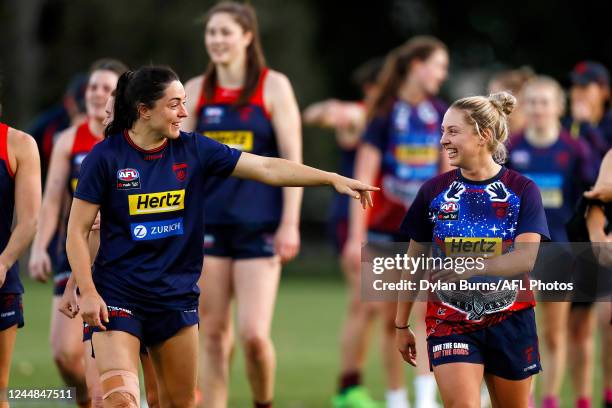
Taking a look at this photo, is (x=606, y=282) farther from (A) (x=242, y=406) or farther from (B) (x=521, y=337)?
(A) (x=242, y=406)

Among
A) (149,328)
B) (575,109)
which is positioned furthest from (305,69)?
(149,328)

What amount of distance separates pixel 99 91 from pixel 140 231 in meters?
2.16

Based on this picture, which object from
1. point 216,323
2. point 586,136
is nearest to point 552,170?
point 586,136

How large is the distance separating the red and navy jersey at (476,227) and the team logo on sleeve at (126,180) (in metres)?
1.43

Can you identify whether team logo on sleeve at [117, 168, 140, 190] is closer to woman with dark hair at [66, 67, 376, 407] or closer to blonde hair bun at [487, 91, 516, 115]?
woman with dark hair at [66, 67, 376, 407]

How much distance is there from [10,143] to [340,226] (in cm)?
655

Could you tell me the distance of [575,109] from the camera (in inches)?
415

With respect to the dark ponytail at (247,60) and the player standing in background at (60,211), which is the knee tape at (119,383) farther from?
the dark ponytail at (247,60)

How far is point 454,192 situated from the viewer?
623 cm

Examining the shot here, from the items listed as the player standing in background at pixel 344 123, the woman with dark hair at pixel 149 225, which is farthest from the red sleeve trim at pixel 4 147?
the player standing in background at pixel 344 123

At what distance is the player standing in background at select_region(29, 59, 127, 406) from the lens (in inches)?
310

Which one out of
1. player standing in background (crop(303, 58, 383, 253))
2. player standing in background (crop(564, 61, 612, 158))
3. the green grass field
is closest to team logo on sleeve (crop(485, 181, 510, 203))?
player standing in background (crop(564, 61, 612, 158))

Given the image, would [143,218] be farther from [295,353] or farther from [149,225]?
[295,353]

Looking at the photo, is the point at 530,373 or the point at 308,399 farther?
the point at 308,399
